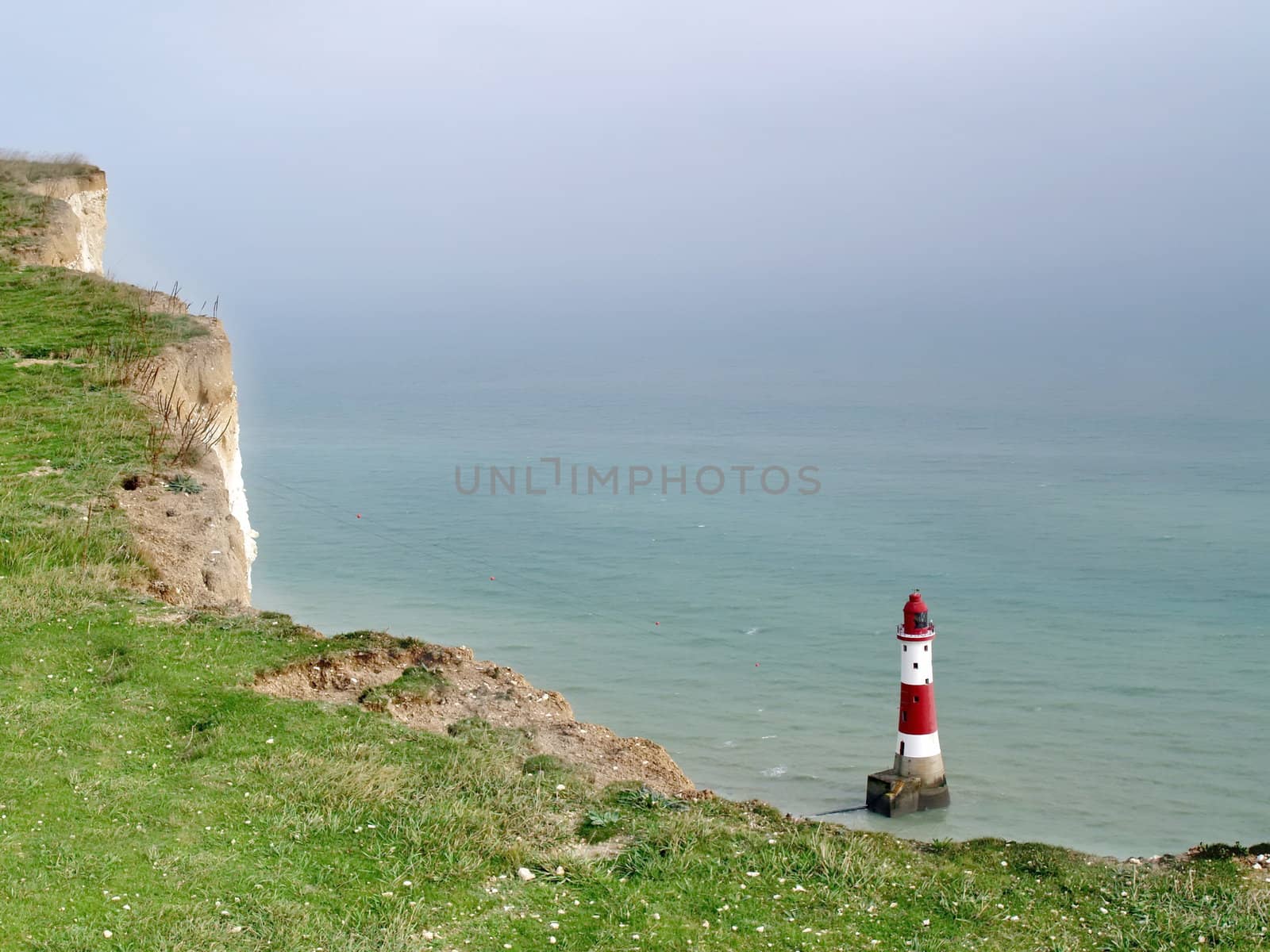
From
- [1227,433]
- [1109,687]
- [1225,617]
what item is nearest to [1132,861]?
[1109,687]

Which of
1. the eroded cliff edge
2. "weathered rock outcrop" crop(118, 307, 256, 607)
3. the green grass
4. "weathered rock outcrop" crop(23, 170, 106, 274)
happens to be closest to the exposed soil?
the eroded cliff edge

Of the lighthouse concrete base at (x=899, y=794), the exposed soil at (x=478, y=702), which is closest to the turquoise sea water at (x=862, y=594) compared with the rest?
the lighthouse concrete base at (x=899, y=794)

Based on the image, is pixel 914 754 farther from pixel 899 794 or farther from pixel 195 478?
pixel 195 478

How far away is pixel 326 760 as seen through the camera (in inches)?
348

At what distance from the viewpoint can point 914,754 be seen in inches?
582

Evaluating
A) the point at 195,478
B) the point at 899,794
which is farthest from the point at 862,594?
the point at 195,478

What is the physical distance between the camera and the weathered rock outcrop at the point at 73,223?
26234mm

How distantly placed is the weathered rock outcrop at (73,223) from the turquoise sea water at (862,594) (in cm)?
796

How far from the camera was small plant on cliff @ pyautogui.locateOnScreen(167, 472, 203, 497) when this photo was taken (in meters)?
14.5

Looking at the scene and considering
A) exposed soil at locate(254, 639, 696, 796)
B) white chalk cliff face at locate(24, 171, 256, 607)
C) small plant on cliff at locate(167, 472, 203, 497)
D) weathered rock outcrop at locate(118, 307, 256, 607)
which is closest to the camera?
exposed soil at locate(254, 639, 696, 796)

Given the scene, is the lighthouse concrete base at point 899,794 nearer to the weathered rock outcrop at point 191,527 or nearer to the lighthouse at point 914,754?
the lighthouse at point 914,754

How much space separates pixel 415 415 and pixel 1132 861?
170ft

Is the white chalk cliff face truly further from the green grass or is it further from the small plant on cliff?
the green grass

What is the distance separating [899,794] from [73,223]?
21.9m
